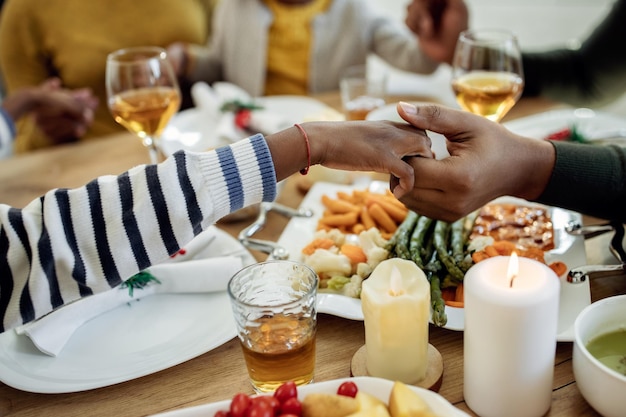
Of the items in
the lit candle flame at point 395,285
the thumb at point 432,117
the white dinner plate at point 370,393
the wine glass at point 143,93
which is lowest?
the white dinner plate at point 370,393

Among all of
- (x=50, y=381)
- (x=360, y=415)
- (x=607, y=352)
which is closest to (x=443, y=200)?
(x=607, y=352)

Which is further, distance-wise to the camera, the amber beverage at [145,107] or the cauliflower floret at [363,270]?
the amber beverage at [145,107]

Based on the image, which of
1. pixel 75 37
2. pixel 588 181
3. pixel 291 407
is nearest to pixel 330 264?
pixel 291 407

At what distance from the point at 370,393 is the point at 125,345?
404 millimetres

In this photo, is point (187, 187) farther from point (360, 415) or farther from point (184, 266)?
point (360, 415)

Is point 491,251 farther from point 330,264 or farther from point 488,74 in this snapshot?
point 488,74

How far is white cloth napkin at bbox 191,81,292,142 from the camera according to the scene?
1564mm

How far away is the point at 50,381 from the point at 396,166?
1.92 feet

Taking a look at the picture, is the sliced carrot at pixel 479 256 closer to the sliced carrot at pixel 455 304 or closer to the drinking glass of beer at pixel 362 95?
the sliced carrot at pixel 455 304

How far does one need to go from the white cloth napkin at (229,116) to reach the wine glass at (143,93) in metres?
0.22

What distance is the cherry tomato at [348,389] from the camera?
25.7 inches

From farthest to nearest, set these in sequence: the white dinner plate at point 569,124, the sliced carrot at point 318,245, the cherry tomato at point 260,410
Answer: the white dinner plate at point 569,124 < the sliced carrot at point 318,245 < the cherry tomato at point 260,410

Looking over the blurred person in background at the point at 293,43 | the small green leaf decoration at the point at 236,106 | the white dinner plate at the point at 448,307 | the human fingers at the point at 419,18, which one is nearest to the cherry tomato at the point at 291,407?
the white dinner plate at the point at 448,307

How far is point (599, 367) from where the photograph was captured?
664 millimetres
